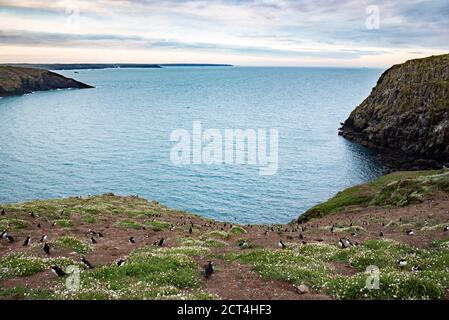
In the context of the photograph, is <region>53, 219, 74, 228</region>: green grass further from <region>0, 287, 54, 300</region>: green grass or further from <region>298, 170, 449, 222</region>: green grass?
<region>298, 170, 449, 222</region>: green grass

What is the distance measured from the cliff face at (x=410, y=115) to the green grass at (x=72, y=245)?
107m

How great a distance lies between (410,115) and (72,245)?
125 m

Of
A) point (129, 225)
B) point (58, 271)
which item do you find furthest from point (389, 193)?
point (58, 271)

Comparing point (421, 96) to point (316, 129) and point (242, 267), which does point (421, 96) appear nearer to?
point (316, 129)

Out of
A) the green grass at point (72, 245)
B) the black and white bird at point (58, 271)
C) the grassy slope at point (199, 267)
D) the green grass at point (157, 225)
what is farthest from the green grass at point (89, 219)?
the black and white bird at point (58, 271)

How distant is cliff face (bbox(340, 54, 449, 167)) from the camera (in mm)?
119012

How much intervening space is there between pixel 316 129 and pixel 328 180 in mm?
75036

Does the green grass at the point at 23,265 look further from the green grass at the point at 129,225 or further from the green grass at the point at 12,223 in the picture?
the green grass at the point at 129,225

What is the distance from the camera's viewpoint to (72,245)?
28.4 metres

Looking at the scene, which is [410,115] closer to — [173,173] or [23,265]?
[173,173]

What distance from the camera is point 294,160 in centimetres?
12925

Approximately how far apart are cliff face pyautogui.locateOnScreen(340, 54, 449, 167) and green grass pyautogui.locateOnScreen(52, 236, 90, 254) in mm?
106919

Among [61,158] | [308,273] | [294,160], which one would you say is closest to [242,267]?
[308,273]

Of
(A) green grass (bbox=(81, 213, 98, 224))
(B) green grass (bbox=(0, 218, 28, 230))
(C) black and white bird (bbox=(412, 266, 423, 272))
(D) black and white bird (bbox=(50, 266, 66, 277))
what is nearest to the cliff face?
(A) green grass (bbox=(81, 213, 98, 224))
